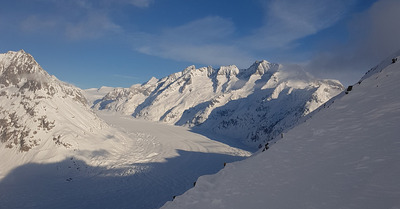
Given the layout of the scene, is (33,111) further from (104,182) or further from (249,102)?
(249,102)

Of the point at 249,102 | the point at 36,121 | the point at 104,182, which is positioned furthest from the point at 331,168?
the point at 249,102

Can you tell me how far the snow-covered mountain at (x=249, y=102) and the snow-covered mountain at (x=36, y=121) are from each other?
192 ft

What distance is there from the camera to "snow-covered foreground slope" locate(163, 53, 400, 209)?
6434mm

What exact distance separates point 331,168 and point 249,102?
437ft

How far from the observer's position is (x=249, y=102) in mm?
139000

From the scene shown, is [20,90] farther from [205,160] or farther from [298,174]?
[298,174]

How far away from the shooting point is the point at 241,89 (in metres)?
164

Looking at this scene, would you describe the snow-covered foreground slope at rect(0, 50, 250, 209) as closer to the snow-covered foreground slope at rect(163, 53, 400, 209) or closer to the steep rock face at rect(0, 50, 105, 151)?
the steep rock face at rect(0, 50, 105, 151)

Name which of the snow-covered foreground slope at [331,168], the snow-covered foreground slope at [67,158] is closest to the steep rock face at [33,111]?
the snow-covered foreground slope at [67,158]

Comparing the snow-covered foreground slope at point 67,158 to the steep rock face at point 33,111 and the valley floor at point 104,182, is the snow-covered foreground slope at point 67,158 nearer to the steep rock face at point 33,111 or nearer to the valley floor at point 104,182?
the valley floor at point 104,182

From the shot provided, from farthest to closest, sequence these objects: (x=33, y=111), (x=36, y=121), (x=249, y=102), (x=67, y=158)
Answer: (x=249, y=102) < (x=33, y=111) < (x=36, y=121) < (x=67, y=158)

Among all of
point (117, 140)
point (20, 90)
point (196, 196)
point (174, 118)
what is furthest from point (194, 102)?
point (196, 196)

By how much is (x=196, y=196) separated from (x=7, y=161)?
5123 cm

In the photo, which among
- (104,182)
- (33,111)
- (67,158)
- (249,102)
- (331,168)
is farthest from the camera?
(249,102)
